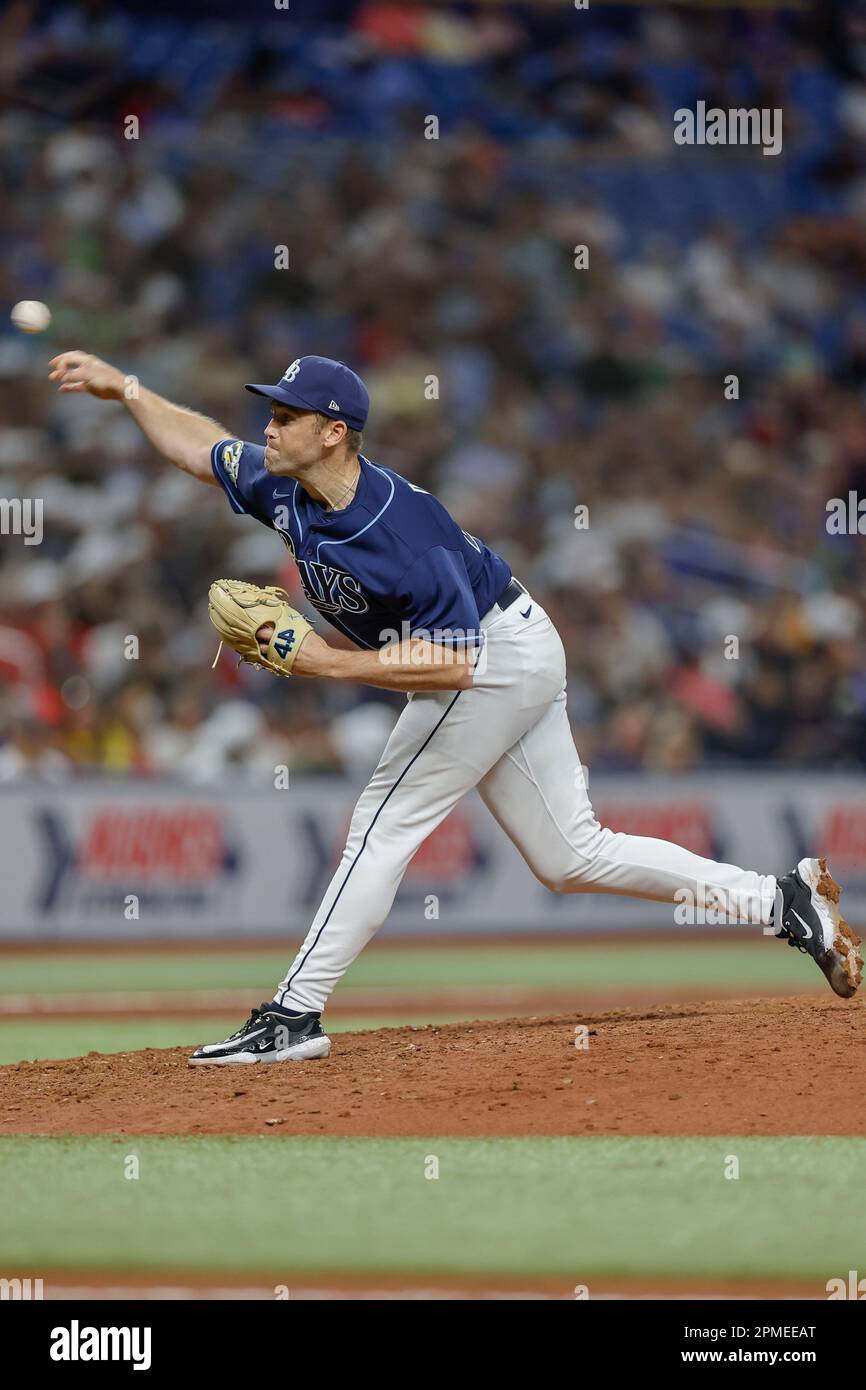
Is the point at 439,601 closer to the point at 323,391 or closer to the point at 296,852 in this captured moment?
the point at 323,391

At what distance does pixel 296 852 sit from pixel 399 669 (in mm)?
6888

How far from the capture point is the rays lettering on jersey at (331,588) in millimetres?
5613

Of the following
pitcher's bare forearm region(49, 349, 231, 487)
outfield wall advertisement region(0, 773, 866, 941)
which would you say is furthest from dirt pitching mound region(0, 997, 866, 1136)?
outfield wall advertisement region(0, 773, 866, 941)

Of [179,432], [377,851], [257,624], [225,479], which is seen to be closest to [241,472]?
Answer: [225,479]

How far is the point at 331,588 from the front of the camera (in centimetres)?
568

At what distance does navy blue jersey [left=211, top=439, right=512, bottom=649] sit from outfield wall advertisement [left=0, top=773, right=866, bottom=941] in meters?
6.49

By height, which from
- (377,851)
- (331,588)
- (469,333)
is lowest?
(377,851)

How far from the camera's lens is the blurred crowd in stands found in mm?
13586

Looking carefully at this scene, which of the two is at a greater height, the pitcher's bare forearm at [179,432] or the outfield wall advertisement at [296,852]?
the pitcher's bare forearm at [179,432]

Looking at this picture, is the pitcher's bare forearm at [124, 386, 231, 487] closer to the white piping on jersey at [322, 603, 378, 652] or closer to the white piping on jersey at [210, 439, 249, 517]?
the white piping on jersey at [210, 439, 249, 517]

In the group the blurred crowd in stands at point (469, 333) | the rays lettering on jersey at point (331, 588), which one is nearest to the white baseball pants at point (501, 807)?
the rays lettering on jersey at point (331, 588)

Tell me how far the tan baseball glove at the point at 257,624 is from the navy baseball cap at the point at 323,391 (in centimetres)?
62

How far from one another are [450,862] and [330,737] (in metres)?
1.53

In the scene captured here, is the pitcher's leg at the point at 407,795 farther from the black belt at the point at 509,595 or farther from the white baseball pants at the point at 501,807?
the black belt at the point at 509,595
